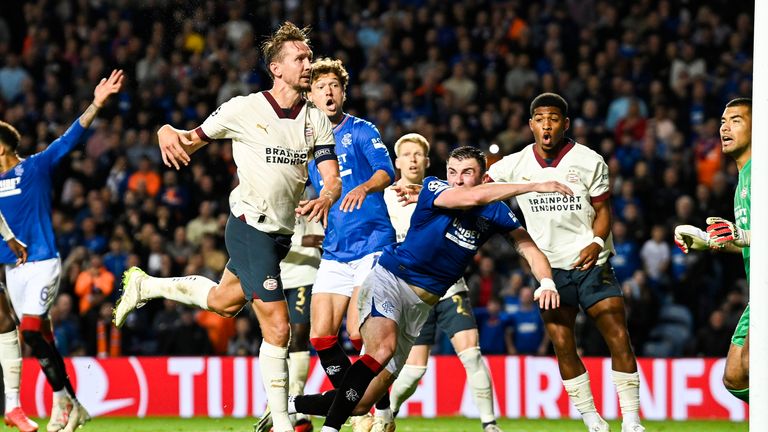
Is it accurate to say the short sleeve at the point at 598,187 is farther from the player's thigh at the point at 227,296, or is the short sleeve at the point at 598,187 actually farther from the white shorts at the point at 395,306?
the player's thigh at the point at 227,296

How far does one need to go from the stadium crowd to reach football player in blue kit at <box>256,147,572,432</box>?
6.68 meters

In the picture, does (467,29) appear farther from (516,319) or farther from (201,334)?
(201,334)

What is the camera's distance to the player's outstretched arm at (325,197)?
25.5 ft

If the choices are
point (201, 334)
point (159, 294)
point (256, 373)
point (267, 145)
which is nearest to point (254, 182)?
point (267, 145)

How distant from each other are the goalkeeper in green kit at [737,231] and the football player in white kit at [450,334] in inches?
96.9

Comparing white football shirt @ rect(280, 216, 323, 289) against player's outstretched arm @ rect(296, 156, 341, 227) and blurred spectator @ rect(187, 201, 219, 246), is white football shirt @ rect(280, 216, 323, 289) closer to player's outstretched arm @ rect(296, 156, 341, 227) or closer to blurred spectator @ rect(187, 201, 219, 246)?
player's outstretched arm @ rect(296, 156, 341, 227)

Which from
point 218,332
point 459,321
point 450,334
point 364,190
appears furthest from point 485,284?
point 364,190

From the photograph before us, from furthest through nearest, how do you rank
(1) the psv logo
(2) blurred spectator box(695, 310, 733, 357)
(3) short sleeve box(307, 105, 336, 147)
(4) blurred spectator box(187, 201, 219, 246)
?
(4) blurred spectator box(187, 201, 219, 246) → (2) blurred spectator box(695, 310, 733, 357) → (1) the psv logo → (3) short sleeve box(307, 105, 336, 147)

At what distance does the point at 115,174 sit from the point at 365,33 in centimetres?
489

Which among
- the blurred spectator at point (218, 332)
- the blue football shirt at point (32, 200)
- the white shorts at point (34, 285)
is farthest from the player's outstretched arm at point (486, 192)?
the blurred spectator at point (218, 332)

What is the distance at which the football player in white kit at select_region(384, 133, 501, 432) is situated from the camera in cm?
1003

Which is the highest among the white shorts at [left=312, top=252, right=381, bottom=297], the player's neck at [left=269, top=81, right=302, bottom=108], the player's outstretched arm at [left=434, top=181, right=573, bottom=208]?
the player's neck at [left=269, top=81, right=302, bottom=108]

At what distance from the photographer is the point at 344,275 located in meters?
9.23

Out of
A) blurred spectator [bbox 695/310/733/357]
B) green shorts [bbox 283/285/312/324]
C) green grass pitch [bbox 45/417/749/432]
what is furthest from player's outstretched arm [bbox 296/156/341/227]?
blurred spectator [bbox 695/310/733/357]
